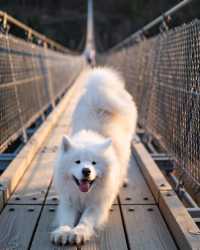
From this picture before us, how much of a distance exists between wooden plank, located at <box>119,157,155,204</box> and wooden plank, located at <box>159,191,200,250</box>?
0.58ft

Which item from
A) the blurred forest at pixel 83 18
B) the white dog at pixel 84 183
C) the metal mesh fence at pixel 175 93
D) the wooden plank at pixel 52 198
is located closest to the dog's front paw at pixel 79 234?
the white dog at pixel 84 183

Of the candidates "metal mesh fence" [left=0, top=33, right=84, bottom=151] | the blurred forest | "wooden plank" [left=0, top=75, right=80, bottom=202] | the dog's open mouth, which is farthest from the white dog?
the blurred forest

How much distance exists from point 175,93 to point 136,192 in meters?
0.98

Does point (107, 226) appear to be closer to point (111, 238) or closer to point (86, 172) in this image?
point (111, 238)

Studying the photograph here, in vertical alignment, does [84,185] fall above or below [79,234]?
above

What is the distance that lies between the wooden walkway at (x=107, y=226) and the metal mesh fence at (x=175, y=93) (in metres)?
0.36

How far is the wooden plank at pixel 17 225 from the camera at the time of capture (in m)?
2.17

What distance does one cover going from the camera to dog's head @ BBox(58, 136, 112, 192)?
2273 mm

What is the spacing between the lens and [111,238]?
7.43 feet

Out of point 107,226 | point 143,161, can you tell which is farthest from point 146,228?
point 143,161

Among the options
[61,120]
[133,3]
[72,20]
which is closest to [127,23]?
[133,3]

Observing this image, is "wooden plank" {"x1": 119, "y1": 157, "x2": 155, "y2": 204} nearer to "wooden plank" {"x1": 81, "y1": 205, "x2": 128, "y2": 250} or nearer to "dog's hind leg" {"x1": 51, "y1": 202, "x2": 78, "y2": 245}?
"wooden plank" {"x1": 81, "y1": 205, "x2": 128, "y2": 250}

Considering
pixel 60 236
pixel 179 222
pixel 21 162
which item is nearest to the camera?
pixel 60 236

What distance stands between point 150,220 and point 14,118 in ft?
7.04
